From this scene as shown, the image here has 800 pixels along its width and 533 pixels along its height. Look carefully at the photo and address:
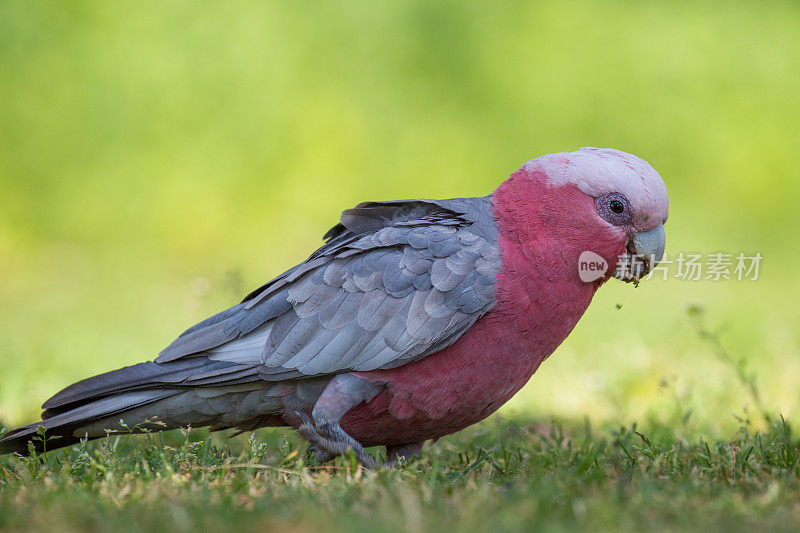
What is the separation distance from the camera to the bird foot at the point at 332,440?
3182 mm

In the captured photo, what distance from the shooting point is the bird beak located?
3338 millimetres

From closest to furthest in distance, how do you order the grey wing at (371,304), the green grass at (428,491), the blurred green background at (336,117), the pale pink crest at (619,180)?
1. the green grass at (428,491)
2. the grey wing at (371,304)
3. the pale pink crest at (619,180)
4. the blurred green background at (336,117)

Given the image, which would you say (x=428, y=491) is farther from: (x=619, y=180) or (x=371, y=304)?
(x=619, y=180)

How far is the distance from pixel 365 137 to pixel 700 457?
628 cm

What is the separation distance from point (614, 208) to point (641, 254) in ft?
0.72

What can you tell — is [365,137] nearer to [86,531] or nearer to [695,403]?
[695,403]

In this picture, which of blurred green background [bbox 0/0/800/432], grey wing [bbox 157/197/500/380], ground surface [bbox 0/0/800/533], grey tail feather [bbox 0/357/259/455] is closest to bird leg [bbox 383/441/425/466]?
grey wing [bbox 157/197/500/380]

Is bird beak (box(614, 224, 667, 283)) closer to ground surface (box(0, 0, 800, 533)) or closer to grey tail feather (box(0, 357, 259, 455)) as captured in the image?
grey tail feather (box(0, 357, 259, 455))

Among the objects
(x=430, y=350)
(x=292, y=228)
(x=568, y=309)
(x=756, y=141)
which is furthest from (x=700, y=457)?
(x=756, y=141)

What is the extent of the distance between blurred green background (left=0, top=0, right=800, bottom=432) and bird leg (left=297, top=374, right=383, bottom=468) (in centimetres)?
469

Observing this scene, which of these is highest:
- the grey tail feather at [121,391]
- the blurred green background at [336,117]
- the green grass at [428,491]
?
the blurred green background at [336,117]

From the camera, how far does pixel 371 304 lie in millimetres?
3252

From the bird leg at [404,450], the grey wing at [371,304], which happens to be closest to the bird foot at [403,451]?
the bird leg at [404,450]

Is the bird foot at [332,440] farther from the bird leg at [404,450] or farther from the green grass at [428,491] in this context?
the bird leg at [404,450]
